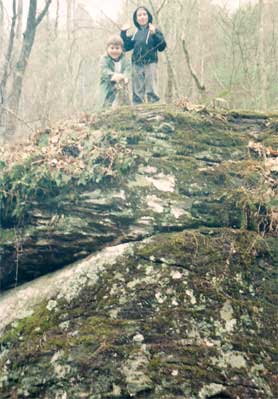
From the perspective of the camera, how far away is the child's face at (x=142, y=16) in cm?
672

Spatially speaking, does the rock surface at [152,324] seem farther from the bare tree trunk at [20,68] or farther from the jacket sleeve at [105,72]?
the bare tree trunk at [20,68]

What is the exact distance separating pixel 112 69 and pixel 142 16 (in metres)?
0.95

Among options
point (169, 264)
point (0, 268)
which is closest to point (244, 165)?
point (169, 264)

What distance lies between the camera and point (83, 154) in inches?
187

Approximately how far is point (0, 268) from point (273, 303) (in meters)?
2.70

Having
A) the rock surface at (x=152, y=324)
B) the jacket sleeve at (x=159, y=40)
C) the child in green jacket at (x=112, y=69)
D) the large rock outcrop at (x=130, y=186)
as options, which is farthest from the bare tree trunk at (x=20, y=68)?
the rock surface at (x=152, y=324)

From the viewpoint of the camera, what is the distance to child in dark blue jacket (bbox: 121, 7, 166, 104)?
265 inches

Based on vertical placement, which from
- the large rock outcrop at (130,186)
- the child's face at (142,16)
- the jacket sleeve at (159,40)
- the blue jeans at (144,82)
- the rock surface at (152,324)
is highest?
the child's face at (142,16)

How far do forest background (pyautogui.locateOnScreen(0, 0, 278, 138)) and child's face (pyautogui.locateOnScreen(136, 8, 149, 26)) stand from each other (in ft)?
3.35

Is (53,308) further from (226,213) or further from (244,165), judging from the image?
(244,165)

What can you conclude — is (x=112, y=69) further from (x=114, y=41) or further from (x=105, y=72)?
(x=114, y=41)

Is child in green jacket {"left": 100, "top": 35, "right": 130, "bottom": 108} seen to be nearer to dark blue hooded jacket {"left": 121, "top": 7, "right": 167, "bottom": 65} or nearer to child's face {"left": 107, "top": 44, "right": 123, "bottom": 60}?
child's face {"left": 107, "top": 44, "right": 123, "bottom": 60}

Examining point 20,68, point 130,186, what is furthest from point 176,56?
point 130,186

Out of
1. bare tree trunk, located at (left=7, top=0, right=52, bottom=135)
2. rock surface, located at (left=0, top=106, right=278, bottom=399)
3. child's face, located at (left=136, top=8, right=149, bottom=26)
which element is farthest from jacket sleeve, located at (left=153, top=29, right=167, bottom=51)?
bare tree trunk, located at (left=7, top=0, right=52, bottom=135)
